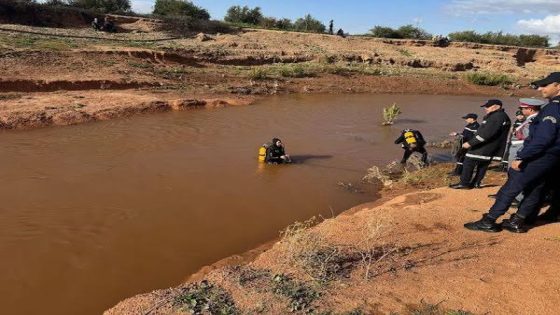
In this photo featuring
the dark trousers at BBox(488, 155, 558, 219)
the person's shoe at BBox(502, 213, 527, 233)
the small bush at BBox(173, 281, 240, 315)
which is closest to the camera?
the small bush at BBox(173, 281, 240, 315)

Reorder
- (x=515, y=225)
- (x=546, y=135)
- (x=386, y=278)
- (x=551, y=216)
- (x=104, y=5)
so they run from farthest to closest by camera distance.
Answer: (x=104, y=5) < (x=551, y=216) < (x=515, y=225) < (x=546, y=135) < (x=386, y=278)

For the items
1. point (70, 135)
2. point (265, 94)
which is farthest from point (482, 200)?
point (265, 94)

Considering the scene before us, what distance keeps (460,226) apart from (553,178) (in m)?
1.13

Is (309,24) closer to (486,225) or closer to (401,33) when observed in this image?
(401,33)

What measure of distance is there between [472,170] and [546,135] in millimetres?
2446

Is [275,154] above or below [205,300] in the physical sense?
above

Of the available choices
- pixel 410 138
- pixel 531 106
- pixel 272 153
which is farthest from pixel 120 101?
pixel 531 106

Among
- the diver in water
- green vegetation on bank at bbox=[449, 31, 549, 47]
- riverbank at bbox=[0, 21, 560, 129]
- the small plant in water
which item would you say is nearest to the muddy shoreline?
riverbank at bbox=[0, 21, 560, 129]

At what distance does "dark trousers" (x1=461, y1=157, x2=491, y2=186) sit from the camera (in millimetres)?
6906

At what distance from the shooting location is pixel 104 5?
3350 centimetres

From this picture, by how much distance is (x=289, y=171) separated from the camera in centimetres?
929

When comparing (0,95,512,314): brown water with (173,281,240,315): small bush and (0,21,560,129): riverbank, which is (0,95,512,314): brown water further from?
(0,21,560,129): riverbank

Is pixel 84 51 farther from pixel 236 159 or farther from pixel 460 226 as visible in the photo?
pixel 460 226

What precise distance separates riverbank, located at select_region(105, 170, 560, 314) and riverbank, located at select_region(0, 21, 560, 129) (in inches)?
366
